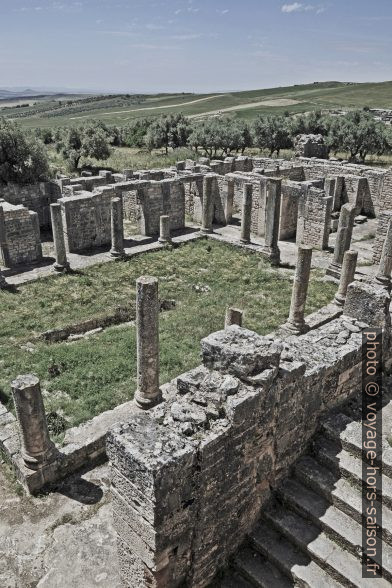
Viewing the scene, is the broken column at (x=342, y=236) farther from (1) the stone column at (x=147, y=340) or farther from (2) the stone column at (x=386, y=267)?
(1) the stone column at (x=147, y=340)

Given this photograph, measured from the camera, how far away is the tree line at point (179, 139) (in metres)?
29.2

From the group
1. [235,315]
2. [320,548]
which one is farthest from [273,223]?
[320,548]

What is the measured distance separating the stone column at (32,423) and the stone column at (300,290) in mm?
8024

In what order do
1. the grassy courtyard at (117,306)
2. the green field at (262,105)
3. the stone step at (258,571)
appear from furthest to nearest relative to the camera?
the green field at (262,105) → the grassy courtyard at (117,306) → the stone step at (258,571)

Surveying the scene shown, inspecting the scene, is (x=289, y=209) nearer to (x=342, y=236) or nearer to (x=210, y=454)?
(x=342, y=236)

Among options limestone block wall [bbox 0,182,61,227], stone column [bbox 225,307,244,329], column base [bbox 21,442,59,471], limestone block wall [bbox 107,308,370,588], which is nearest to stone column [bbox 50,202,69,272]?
limestone block wall [bbox 0,182,61,227]

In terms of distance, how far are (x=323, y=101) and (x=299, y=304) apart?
11830 centimetres

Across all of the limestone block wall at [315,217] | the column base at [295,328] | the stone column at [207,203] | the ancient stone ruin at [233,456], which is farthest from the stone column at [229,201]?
the ancient stone ruin at [233,456]

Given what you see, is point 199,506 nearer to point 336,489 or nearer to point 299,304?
point 336,489

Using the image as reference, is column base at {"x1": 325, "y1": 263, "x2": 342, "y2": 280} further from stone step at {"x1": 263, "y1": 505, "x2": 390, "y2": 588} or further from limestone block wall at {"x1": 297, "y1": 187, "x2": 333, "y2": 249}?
stone step at {"x1": 263, "y1": 505, "x2": 390, "y2": 588}

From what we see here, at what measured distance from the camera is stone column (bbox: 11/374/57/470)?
8.21 metres

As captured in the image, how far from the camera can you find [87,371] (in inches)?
479

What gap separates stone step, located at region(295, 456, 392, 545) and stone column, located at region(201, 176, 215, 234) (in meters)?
18.5

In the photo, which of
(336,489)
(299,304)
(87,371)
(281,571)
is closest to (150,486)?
(281,571)
